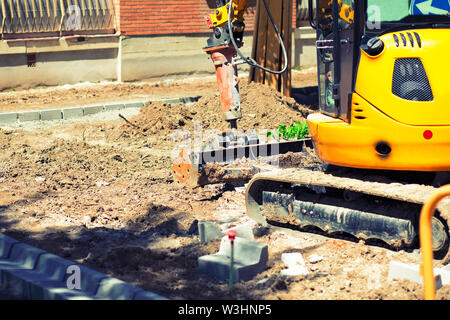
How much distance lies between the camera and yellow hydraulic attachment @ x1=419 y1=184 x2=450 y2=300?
400 cm

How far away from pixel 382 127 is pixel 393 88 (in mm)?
348

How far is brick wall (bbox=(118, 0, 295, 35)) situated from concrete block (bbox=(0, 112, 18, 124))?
484cm

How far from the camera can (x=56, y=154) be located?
969cm

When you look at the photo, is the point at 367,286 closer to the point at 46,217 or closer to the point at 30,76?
the point at 46,217

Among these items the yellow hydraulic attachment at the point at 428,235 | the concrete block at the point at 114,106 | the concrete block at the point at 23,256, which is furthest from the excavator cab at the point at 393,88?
the concrete block at the point at 114,106

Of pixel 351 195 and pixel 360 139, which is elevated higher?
pixel 360 139

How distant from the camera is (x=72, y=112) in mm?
12578

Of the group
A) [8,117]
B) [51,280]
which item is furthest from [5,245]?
[8,117]

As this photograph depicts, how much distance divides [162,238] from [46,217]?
136cm

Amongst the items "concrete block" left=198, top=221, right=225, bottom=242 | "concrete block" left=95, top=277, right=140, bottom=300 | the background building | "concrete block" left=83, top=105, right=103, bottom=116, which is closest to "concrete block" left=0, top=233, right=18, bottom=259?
"concrete block" left=95, top=277, right=140, bottom=300

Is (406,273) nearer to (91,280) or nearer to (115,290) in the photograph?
(115,290)

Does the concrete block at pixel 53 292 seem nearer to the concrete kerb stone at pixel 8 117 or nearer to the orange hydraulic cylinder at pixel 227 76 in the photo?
the orange hydraulic cylinder at pixel 227 76

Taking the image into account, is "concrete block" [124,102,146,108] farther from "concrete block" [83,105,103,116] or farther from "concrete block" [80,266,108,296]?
"concrete block" [80,266,108,296]
